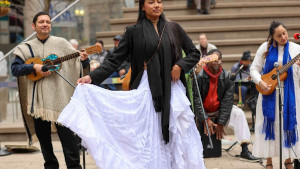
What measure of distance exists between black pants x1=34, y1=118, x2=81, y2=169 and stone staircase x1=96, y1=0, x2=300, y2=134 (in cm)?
672

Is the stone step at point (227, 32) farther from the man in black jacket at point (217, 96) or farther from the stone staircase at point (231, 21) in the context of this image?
the man in black jacket at point (217, 96)

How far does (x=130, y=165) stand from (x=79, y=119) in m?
0.67

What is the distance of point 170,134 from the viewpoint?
526 centimetres

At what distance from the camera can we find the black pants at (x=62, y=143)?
642cm

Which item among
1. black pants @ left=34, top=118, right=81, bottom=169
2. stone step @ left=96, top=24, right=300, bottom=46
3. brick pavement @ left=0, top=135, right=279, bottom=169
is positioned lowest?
brick pavement @ left=0, top=135, right=279, bottom=169

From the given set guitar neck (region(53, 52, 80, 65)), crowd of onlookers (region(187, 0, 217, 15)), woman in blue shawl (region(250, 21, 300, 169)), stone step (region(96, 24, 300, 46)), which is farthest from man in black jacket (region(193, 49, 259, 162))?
crowd of onlookers (region(187, 0, 217, 15))

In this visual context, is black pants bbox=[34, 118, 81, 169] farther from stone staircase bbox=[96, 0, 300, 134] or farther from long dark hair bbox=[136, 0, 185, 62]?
stone staircase bbox=[96, 0, 300, 134]

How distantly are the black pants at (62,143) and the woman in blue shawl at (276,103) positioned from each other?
2.34m

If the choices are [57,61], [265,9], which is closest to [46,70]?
[57,61]

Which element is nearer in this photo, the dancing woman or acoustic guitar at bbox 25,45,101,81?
the dancing woman

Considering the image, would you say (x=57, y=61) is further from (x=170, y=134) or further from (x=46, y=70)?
(x=170, y=134)

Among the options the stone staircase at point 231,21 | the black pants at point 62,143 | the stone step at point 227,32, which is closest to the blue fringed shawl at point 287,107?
the black pants at point 62,143

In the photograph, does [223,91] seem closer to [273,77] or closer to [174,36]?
[273,77]

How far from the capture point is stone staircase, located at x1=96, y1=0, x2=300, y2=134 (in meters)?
13.4
